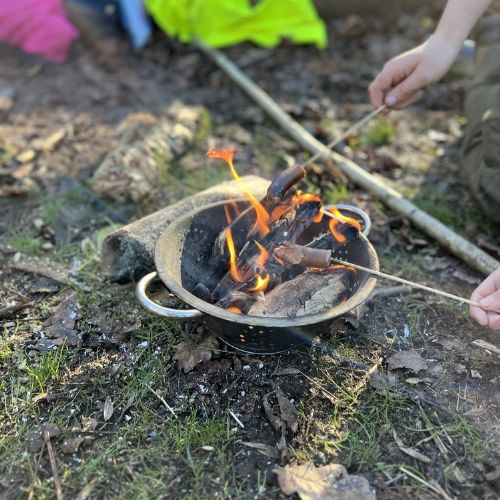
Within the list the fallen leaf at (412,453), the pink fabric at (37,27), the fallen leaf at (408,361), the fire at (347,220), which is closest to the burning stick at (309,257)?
the fire at (347,220)

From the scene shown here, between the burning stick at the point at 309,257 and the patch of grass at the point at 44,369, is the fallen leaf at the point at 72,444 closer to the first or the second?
the patch of grass at the point at 44,369

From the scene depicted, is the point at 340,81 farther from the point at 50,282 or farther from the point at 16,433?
the point at 16,433

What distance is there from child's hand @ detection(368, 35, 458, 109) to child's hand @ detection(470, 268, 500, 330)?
3.97ft

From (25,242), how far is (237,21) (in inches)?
133

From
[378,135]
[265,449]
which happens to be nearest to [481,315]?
[265,449]

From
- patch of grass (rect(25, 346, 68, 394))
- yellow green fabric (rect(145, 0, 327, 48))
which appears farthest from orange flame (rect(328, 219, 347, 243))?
yellow green fabric (rect(145, 0, 327, 48))

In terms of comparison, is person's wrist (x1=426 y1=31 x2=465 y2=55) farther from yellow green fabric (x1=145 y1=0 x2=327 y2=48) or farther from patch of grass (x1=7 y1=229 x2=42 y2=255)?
yellow green fabric (x1=145 y1=0 x2=327 y2=48)

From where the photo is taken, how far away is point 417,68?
3.10 m

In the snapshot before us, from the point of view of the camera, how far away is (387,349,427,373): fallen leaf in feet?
9.19

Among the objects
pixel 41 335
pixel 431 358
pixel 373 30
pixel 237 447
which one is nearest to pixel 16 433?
pixel 41 335

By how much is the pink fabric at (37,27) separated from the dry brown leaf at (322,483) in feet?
16.5

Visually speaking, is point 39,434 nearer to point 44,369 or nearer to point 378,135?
point 44,369

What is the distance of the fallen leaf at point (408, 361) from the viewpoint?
2801 mm

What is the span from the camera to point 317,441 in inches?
97.0
